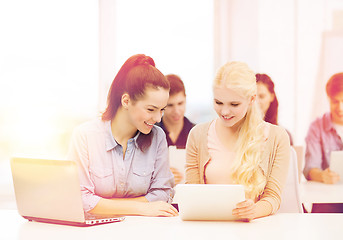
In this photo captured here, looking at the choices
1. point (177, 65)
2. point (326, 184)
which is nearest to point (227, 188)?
point (326, 184)

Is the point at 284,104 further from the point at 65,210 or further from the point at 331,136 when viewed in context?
the point at 65,210

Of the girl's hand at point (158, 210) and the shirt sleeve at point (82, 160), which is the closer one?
the girl's hand at point (158, 210)

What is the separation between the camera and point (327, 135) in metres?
3.15

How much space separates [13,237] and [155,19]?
3410mm

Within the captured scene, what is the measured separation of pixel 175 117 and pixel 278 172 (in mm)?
1363

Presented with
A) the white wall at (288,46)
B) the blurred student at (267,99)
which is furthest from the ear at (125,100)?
the white wall at (288,46)

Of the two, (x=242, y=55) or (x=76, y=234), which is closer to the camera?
(x=76, y=234)

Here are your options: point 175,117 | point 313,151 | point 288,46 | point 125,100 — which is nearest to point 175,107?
point 175,117

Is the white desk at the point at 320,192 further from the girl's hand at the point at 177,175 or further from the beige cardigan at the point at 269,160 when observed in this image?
the girl's hand at the point at 177,175

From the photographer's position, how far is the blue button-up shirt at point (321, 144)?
3100mm

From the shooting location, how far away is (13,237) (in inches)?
55.9

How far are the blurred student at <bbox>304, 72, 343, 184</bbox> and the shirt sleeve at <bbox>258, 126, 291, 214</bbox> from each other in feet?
4.16

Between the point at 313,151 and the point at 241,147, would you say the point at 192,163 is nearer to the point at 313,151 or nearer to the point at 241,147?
the point at 241,147

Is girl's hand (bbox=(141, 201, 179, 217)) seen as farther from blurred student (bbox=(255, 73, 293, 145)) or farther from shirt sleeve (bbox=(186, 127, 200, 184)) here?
blurred student (bbox=(255, 73, 293, 145))
